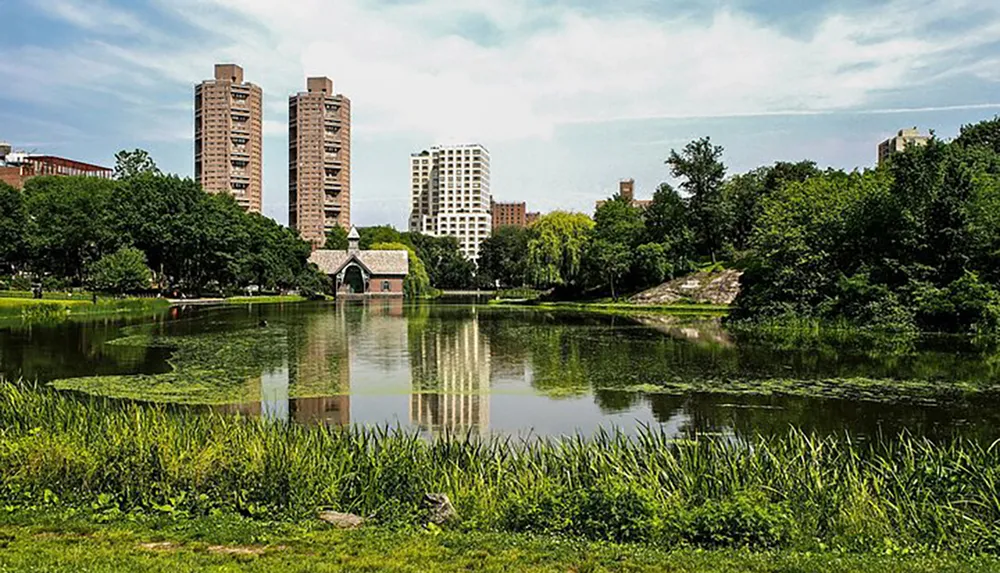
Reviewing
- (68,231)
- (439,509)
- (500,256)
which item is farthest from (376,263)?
(439,509)

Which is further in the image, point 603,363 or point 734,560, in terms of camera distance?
point 603,363

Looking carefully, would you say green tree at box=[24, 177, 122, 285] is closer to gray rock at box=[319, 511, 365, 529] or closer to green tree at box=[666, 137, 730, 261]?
green tree at box=[666, 137, 730, 261]

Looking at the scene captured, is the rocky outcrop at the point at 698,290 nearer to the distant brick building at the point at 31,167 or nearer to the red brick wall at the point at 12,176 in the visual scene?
the distant brick building at the point at 31,167

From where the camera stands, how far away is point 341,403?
1493 cm

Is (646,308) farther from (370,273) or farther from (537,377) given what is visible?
(370,273)

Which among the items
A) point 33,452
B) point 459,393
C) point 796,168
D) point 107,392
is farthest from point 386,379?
point 796,168

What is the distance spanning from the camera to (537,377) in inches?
741

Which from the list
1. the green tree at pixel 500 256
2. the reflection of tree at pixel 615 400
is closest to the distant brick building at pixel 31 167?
the green tree at pixel 500 256

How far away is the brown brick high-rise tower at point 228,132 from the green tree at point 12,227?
63.6 meters

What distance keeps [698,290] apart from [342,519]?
47.9 m

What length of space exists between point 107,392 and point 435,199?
17229 centimetres

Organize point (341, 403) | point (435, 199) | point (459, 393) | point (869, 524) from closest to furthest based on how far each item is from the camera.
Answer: point (869, 524) → point (341, 403) → point (459, 393) → point (435, 199)

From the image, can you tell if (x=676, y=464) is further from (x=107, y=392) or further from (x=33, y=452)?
(x=107, y=392)

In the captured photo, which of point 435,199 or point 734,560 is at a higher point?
point 435,199
